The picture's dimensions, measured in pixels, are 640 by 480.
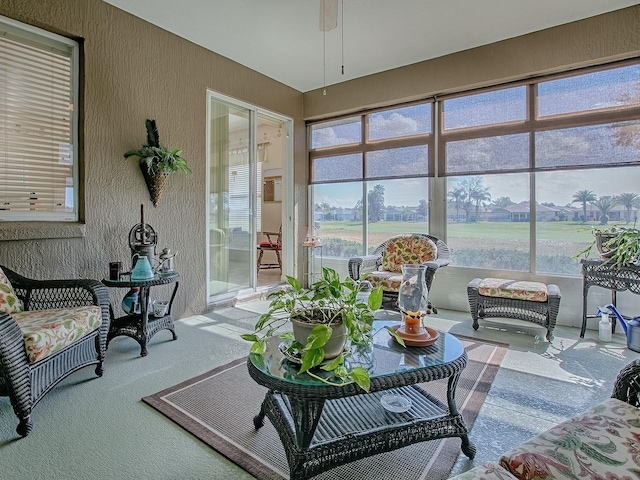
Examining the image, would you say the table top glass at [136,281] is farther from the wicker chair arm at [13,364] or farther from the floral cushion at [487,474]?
the floral cushion at [487,474]

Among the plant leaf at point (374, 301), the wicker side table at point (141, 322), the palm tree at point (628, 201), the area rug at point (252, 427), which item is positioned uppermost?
the palm tree at point (628, 201)

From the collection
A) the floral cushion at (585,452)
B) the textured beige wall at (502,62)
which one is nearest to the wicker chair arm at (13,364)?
the floral cushion at (585,452)

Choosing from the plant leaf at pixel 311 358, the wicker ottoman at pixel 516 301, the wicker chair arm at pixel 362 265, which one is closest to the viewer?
the plant leaf at pixel 311 358

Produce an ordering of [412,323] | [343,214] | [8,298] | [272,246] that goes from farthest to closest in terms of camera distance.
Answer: [272,246]
[343,214]
[8,298]
[412,323]

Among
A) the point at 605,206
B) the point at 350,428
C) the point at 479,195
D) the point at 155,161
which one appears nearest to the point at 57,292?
the point at 155,161

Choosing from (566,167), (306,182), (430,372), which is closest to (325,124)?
(306,182)

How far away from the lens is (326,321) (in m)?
1.40

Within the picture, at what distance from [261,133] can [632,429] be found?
7224 millimetres

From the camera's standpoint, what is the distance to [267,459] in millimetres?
1560

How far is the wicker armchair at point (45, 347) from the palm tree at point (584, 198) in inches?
165

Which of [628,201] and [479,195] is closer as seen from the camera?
[628,201]

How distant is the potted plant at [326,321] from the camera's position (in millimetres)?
1311

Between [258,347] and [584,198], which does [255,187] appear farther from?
[584,198]

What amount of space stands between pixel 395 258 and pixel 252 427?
259 cm
